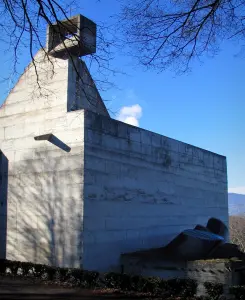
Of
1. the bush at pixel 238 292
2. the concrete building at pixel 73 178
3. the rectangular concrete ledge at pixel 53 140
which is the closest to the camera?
the bush at pixel 238 292

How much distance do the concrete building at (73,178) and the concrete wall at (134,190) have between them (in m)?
0.03

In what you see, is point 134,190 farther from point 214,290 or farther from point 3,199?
point 214,290

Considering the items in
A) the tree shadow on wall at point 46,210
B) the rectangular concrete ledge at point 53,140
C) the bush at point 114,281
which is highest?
the rectangular concrete ledge at point 53,140

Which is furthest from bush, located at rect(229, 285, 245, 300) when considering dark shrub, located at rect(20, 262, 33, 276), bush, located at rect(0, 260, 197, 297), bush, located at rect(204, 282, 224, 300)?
dark shrub, located at rect(20, 262, 33, 276)

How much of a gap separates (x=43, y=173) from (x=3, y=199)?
2.02 metres

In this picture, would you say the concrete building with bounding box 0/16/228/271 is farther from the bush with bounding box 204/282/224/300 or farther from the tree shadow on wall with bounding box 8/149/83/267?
the bush with bounding box 204/282/224/300

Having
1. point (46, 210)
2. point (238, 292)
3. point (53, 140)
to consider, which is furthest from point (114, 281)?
point (53, 140)

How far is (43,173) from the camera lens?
12.0 meters

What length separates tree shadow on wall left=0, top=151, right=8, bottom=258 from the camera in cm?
1262

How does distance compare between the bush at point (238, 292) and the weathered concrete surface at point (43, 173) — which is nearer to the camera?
the bush at point (238, 292)

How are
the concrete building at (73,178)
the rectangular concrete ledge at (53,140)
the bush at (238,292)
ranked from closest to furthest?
the bush at (238,292)
the concrete building at (73,178)
the rectangular concrete ledge at (53,140)

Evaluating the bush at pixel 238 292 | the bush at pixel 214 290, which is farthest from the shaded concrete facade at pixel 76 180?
the bush at pixel 238 292

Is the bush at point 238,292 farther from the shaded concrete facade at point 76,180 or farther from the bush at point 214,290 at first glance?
the shaded concrete facade at point 76,180

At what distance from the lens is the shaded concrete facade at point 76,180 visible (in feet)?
36.5
